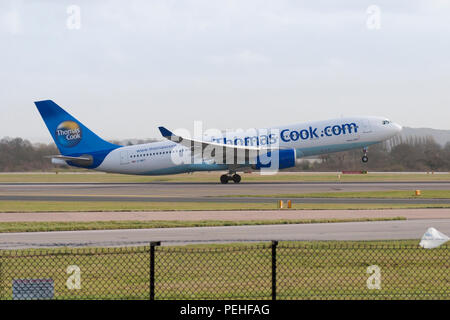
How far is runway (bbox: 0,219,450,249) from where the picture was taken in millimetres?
20156

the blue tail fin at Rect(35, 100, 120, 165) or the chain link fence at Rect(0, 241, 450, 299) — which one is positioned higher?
the blue tail fin at Rect(35, 100, 120, 165)

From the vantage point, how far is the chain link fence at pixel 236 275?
12.3m

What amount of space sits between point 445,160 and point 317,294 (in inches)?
3623

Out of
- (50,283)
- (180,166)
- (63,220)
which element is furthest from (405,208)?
(180,166)

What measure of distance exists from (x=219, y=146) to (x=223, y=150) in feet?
1.84

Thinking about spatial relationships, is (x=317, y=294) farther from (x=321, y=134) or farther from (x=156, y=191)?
(x=321, y=134)

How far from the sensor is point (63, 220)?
26859 millimetres

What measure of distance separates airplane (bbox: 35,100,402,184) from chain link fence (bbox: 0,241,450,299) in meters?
37.9

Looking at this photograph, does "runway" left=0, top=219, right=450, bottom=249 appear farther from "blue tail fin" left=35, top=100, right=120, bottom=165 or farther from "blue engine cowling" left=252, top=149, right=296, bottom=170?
"blue tail fin" left=35, top=100, right=120, bottom=165

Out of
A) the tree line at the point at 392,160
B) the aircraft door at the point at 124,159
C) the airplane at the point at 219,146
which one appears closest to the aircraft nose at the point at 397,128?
the airplane at the point at 219,146

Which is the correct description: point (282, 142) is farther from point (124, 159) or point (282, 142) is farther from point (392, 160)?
point (392, 160)

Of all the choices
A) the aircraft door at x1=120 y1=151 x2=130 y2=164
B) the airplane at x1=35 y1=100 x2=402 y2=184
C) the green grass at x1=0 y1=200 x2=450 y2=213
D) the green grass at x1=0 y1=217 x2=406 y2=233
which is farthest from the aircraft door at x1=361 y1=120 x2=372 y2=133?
the green grass at x1=0 y1=217 x2=406 y2=233

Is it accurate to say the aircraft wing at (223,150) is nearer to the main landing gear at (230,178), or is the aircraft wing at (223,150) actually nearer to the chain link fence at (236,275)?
the main landing gear at (230,178)

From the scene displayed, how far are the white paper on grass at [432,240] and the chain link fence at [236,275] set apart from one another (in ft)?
0.90
